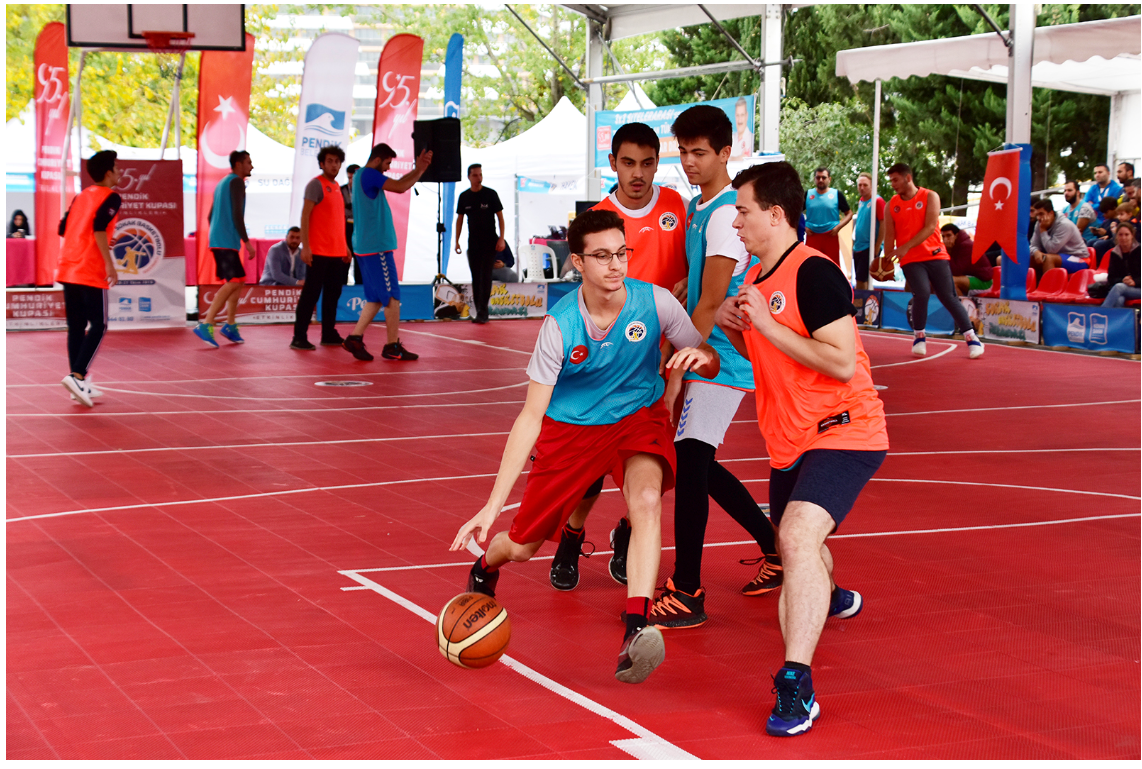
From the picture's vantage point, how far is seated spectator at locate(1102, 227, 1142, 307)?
1503 cm

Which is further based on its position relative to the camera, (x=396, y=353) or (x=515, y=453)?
(x=396, y=353)

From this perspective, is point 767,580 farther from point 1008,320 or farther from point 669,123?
point 669,123

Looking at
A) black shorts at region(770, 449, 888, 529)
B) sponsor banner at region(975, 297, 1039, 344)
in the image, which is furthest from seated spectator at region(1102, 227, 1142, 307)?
black shorts at region(770, 449, 888, 529)

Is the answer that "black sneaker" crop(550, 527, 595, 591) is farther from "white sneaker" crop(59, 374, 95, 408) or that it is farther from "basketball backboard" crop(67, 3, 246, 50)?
"basketball backboard" crop(67, 3, 246, 50)

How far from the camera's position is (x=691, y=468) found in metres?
5.03

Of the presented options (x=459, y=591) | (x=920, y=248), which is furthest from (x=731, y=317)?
(x=920, y=248)

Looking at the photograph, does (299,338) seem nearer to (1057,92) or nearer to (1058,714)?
(1058,714)

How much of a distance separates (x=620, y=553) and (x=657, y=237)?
1.43 m

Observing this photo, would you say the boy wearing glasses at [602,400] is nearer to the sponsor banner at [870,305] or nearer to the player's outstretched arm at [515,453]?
the player's outstretched arm at [515,453]

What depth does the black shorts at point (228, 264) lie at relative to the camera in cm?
1552

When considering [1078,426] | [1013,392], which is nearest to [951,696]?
[1078,426]

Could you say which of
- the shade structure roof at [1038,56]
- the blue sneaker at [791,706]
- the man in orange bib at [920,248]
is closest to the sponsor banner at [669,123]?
the shade structure roof at [1038,56]

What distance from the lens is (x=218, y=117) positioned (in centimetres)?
1986

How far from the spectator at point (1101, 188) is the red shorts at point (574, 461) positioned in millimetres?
16881
